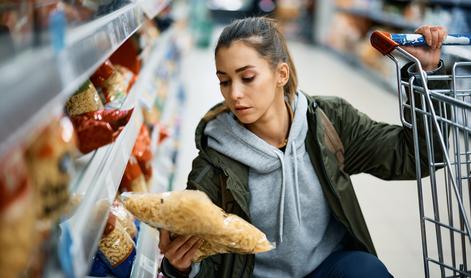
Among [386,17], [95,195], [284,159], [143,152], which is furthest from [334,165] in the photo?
[386,17]

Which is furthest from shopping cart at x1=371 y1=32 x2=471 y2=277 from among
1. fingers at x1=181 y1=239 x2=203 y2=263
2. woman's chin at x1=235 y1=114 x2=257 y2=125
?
fingers at x1=181 y1=239 x2=203 y2=263

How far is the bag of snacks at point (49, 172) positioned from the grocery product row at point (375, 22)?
3.89m

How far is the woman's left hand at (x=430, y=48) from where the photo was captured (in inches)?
60.4

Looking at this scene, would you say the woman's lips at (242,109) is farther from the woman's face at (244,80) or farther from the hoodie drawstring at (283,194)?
the hoodie drawstring at (283,194)

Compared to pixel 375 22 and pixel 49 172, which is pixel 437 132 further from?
pixel 375 22

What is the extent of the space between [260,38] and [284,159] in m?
0.36

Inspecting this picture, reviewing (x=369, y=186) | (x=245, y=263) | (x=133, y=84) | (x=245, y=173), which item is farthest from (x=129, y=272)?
(x=369, y=186)

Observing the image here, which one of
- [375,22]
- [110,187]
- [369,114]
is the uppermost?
[110,187]

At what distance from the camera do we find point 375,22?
8703 millimetres

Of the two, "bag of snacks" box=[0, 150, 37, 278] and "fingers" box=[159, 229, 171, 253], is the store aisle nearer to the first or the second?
"fingers" box=[159, 229, 171, 253]

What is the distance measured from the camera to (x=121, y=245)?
1605 millimetres

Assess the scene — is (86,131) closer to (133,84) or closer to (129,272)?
(129,272)

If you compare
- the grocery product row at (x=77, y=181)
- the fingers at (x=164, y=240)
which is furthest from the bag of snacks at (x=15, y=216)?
the fingers at (x=164, y=240)

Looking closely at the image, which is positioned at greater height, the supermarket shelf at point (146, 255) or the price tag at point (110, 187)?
the price tag at point (110, 187)
